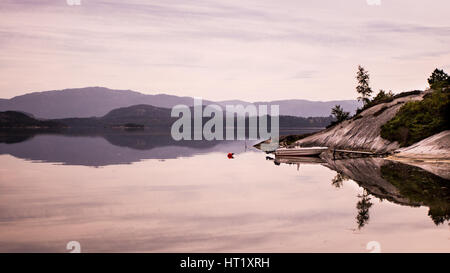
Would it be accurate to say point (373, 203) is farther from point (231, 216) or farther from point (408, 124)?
point (408, 124)

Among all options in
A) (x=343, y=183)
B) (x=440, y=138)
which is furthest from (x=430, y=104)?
(x=343, y=183)

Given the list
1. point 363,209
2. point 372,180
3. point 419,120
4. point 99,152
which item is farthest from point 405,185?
point 99,152

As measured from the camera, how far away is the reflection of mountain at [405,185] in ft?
113

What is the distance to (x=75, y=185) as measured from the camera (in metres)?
48.8

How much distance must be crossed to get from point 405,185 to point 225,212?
19671 millimetres

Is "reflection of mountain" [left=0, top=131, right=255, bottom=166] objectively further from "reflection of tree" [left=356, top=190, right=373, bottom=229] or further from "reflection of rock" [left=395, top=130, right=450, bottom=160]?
"reflection of tree" [left=356, top=190, right=373, bottom=229]

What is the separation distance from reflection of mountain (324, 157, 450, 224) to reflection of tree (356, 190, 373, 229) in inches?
49.8

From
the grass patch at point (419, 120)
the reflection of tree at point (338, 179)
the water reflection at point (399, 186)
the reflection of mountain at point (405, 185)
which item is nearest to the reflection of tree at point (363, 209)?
the water reflection at point (399, 186)

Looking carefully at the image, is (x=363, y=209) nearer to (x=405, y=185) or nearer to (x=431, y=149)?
(x=405, y=185)

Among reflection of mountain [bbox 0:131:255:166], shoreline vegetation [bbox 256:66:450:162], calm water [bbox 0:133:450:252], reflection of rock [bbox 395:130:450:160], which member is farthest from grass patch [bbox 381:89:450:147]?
reflection of mountain [bbox 0:131:255:166]

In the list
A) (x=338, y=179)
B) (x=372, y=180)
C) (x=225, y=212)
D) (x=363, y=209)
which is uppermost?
(x=372, y=180)

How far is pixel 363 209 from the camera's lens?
111 feet

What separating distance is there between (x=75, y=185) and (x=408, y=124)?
192 ft

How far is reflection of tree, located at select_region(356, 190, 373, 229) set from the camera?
29.4 metres
